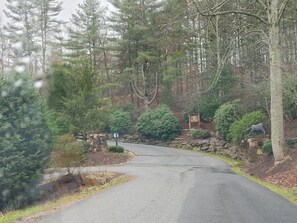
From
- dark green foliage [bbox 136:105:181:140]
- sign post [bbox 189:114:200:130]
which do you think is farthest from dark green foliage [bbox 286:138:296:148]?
dark green foliage [bbox 136:105:181:140]

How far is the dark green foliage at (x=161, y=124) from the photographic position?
33.3m

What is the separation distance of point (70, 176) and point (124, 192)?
5.63 m

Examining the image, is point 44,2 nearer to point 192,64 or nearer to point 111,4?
point 111,4

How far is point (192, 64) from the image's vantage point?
35.1 metres

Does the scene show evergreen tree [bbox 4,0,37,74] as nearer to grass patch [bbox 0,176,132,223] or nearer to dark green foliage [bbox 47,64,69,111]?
dark green foliage [bbox 47,64,69,111]

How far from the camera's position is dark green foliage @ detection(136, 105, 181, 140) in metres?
33.3

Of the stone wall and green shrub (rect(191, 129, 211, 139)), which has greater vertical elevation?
green shrub (rect(191, 129, 211, 139))

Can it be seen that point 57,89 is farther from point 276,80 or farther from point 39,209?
point 39,209

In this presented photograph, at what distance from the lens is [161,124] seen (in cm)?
3334

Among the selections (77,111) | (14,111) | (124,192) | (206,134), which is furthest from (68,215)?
(206,134)

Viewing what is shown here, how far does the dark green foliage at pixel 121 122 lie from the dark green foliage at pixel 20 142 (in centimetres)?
2321

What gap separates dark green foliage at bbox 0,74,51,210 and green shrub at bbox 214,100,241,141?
1502 cm

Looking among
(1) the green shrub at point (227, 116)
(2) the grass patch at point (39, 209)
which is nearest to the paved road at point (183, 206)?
(2) the grass patch at point (39, 209)

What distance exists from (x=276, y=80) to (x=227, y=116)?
11724 mm
